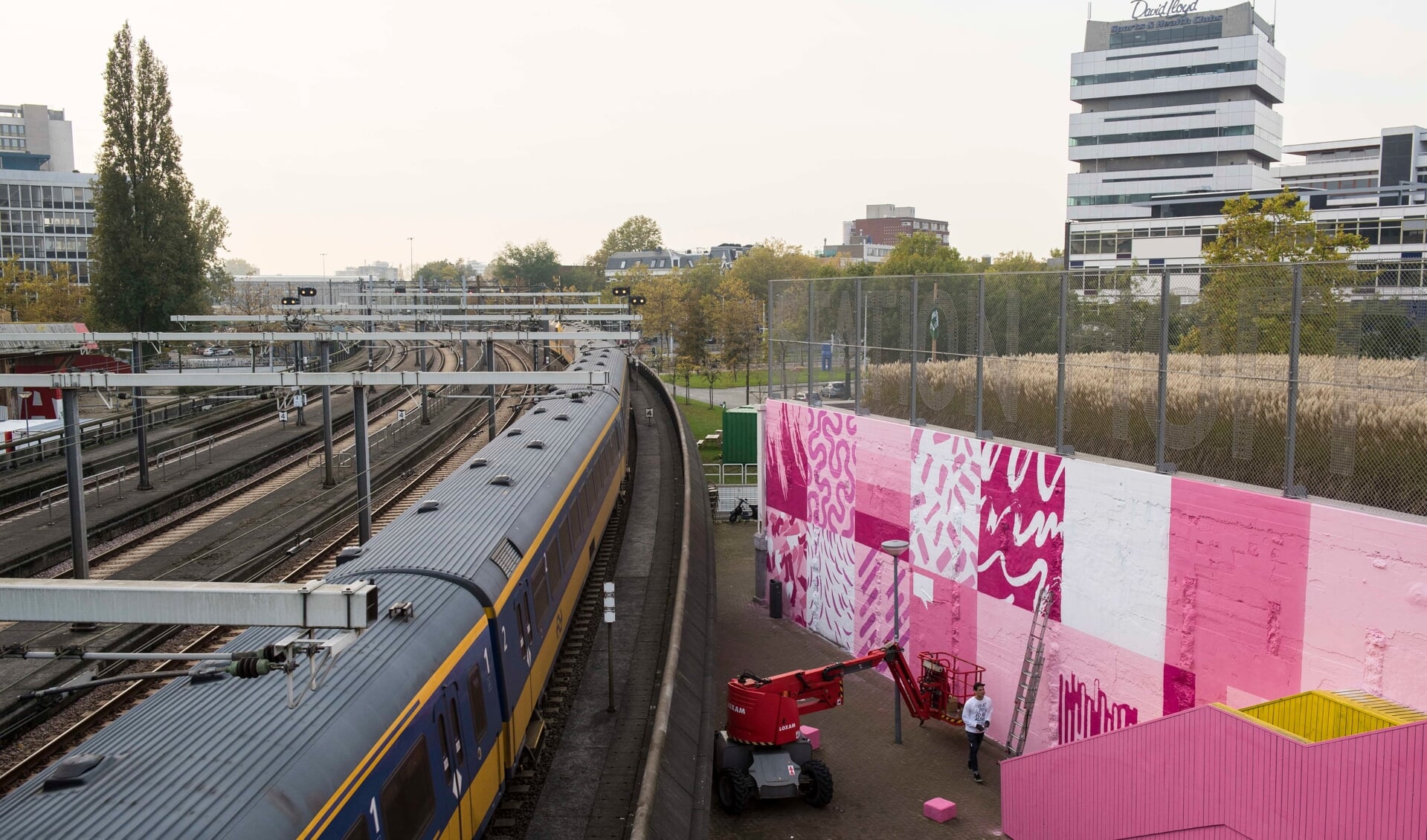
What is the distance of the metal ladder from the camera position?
1692 centimetres

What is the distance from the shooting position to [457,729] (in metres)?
9.97

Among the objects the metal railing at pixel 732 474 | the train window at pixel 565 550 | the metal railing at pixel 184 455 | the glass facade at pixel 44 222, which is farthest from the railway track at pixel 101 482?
the glass facade at pixel 44 222

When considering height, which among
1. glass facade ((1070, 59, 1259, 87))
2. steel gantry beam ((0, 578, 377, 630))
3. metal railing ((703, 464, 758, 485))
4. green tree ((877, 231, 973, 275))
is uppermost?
glass facade ((1070, 59, 1259, 87))

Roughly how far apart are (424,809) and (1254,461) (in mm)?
10944

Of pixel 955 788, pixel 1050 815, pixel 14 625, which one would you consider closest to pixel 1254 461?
pixel 1050 815

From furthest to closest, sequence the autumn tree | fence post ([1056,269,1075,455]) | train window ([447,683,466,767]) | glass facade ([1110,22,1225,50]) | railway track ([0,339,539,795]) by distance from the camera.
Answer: glass facade ([1110,22,1225,50]), the autumn tree, fence post ([1056,269,1075,455]), railway track ([0,339,539,795]), train window ([447,683,466,767])

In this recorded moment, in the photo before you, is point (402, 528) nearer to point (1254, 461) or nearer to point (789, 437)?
point (1254, 461)

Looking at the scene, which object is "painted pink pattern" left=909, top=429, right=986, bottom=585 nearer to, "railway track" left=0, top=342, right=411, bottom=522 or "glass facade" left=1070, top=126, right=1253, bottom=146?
"railway track" left=0, top=342, right=411, bottom=522

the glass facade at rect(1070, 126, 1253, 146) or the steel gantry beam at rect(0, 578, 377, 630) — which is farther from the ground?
the glass facade at rect(1070, 126, 1253, 146)

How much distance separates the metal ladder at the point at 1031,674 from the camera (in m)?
16.9

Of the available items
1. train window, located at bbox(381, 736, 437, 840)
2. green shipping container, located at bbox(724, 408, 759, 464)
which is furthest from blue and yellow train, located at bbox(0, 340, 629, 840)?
green shipping container, located at bbox(724, 408, 759, 464)

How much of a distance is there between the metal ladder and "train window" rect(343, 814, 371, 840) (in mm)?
11922

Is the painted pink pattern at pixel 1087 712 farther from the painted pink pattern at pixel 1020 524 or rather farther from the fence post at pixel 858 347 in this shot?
the fence post at pixel 858 347

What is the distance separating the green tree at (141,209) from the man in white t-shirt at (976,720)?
4541 cm
